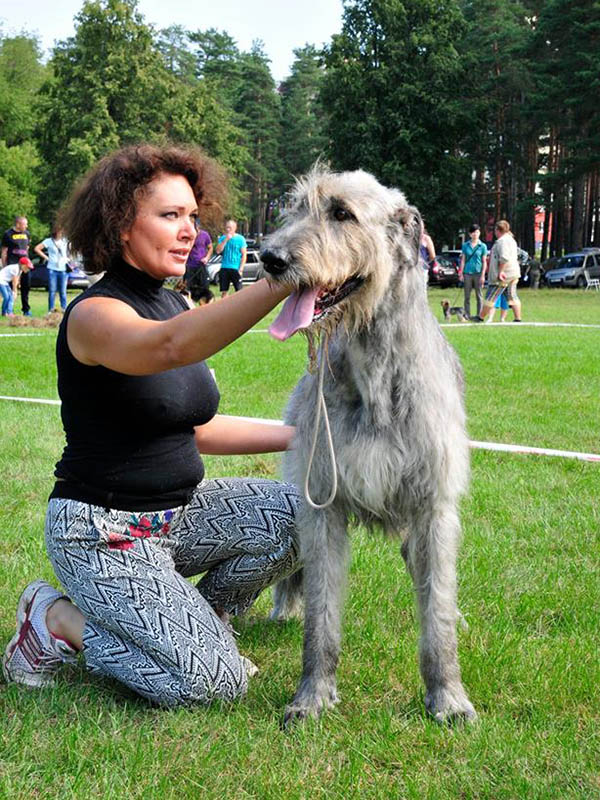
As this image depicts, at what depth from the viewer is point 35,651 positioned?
3279 millimetres

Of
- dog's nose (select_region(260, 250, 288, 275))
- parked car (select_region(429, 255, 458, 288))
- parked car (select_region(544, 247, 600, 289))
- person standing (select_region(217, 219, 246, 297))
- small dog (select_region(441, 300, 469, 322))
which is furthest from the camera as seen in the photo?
parked car (select_region(429, 255, 458, 288))

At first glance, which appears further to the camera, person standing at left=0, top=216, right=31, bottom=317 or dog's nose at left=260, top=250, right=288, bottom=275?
person standing at left=0, top=216, right=31, bottom=317

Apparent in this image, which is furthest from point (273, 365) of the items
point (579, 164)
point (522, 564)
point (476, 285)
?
point (579, 164)

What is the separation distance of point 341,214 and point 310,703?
161 centimetres

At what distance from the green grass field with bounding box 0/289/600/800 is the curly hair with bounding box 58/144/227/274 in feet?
5.18

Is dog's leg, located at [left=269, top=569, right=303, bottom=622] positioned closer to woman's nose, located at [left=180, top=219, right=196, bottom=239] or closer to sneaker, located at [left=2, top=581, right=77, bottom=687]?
sneaker, located at [left=2, top=581, right=77, bottom=687]

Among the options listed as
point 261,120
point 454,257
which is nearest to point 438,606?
point 454,257

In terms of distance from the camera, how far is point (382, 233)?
2842mm

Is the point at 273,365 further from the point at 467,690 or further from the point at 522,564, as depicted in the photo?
the point at 467,690

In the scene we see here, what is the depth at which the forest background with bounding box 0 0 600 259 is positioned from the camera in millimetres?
44625

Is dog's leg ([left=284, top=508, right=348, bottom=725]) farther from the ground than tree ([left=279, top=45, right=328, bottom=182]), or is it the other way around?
tree ([left=279, top=45, right=328, bottom=182])

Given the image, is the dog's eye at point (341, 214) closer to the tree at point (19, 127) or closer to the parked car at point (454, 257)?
the parked car at point (454, 257)

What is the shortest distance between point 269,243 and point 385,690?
167 centimetres

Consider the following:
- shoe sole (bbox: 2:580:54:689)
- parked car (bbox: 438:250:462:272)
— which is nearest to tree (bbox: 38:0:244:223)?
parked car (bbox: 438:250:462:272)
